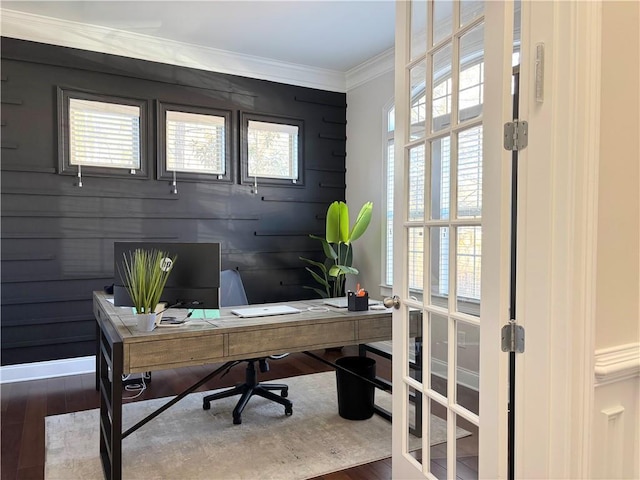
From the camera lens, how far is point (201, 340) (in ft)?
7.24

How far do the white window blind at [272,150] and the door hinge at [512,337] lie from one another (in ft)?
12.3

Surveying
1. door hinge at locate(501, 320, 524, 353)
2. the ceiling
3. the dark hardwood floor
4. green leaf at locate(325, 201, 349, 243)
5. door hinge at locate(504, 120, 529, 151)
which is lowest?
the dark hardwood floor

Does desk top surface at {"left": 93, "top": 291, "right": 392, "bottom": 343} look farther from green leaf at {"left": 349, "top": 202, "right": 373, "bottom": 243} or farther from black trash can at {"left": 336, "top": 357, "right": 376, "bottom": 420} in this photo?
green leaf at {"left": 349, "top": 202, "right": 373, "bottom": 243}

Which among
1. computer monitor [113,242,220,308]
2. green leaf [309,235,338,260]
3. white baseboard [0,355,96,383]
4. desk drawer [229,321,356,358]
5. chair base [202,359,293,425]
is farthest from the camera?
green leaf [309,235,338,260]

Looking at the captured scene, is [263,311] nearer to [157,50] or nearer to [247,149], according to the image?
[247,149]

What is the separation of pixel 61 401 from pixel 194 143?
2.49m

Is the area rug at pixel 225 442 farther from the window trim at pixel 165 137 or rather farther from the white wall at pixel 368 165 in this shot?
the window trim at pixel 165 137

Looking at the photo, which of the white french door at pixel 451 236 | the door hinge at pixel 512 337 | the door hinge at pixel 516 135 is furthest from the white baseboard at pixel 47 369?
the door hinge at pixel 516 135

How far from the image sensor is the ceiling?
11.8 feet

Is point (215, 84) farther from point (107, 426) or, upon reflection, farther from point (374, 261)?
point (107, 426)

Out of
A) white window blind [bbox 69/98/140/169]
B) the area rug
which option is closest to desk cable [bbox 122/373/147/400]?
the area rug

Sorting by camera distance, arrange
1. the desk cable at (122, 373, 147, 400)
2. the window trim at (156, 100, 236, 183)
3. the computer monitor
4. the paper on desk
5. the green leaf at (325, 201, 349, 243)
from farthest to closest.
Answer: the green leaf at (325, 201, 349, 243)
the window trim at (156, 100, 236, 183)
the desk cable at (122, 373, 147, 400)
the paper on desk
the computer monitor

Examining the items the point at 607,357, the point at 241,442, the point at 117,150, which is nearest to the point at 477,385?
the point at 607,357

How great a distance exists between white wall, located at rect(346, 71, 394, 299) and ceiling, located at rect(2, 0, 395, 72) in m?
0.45
